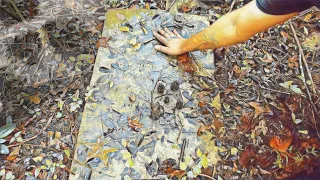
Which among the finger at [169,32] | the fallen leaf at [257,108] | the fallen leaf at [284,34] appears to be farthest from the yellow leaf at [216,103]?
the fallen leaf at [284,34]

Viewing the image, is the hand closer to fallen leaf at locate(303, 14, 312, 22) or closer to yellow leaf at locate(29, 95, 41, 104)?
yellow leaf at locate(29, 95, 41, 104)

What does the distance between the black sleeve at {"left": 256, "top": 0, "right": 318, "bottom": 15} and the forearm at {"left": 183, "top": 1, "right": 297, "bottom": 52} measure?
0.15ft

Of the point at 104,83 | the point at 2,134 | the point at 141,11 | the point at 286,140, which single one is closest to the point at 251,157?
the point at 286,140

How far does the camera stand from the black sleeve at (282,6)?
6.15 ft

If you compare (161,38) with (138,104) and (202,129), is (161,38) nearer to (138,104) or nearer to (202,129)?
(138,104)

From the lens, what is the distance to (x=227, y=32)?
2.37 m

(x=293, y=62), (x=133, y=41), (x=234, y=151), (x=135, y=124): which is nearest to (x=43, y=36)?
(x=133, y=41)

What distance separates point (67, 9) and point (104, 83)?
42.1 inches

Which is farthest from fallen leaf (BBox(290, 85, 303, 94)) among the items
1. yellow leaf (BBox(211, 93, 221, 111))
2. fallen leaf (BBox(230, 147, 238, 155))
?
fallen leaf (BBox(230, 147, 238, 155))

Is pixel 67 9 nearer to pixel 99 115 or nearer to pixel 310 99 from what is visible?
pixel 99 115

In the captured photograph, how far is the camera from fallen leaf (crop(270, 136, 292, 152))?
2.67m

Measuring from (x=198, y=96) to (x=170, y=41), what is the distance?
544mm

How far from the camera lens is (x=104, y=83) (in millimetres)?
2705

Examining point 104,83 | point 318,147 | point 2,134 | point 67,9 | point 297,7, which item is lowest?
point 318,147
